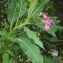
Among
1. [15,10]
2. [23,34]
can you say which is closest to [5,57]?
[23,34]

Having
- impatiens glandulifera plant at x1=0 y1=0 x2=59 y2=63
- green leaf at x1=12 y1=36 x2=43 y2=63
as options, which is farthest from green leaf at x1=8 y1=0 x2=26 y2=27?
green leaf at x1=12 y1=36 x2=43 y2=63

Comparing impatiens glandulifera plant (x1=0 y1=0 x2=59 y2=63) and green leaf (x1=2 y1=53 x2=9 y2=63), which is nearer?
impatiens glandulifera plant (x1=0 y1=0 x2=59 y2=63)

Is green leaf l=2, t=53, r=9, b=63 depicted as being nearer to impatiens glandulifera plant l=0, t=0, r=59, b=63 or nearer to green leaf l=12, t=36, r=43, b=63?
impatiens glandulifera plant l=0, t=0, r=59, b=63

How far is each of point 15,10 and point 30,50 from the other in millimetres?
371

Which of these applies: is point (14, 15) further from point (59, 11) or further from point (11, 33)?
point (59, 11)

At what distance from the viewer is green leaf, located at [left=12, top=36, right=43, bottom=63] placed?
6.70 ft

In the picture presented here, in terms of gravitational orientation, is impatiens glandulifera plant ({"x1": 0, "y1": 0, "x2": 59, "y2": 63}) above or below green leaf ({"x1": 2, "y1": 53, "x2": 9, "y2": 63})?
Answer: above

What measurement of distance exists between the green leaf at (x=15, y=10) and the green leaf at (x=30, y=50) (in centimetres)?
19

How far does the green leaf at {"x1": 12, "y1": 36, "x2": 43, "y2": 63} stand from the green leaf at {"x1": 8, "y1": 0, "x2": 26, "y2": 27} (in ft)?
0.62

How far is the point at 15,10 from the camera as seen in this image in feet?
7.17

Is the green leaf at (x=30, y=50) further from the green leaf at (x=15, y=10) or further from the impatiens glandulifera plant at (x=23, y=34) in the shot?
the green leaf at (x=15, y=10)

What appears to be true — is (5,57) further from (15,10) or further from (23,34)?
(15,10)

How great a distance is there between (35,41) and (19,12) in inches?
12.3

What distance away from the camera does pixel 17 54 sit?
2457 millimetres
